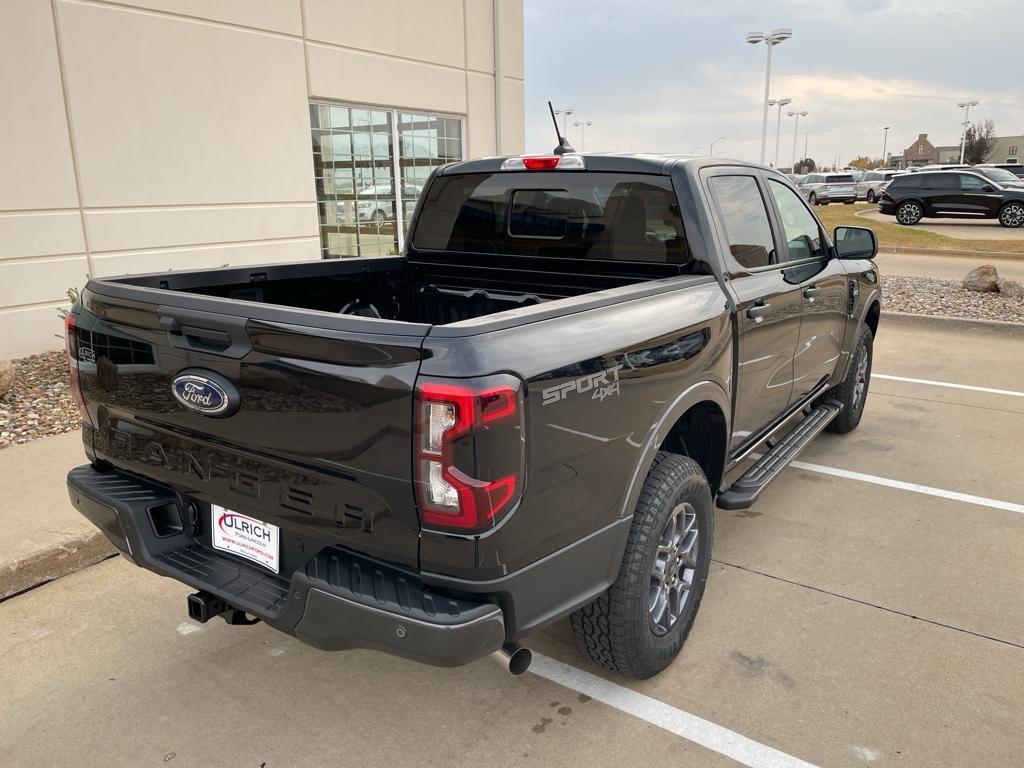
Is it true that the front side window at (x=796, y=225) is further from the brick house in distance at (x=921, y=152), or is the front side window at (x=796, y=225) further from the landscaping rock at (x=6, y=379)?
the brick house in distance at (x=921, y=152)

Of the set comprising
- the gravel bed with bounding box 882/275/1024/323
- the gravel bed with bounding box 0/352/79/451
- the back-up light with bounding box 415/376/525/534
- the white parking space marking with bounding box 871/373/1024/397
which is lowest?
the white parking space marking with bounding box 871/373/1024/397

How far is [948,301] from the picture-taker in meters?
11.3

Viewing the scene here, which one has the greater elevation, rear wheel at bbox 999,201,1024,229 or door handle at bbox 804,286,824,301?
door handle at bbox 804,286,824,301

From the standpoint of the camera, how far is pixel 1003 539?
412 cm

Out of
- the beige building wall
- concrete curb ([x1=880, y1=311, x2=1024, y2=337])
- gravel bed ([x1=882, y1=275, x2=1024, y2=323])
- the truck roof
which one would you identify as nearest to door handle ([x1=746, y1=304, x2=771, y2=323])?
the truck roof

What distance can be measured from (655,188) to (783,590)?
1.94 metres

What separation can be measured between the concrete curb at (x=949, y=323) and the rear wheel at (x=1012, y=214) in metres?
17.9

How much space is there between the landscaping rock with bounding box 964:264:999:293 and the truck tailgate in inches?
479

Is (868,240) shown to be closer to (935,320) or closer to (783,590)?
(783,590)

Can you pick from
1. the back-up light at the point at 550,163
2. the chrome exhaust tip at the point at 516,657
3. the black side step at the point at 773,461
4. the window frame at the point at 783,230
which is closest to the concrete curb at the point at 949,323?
the black side step at the point at 773,461

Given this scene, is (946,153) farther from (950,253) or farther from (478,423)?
(478,423)

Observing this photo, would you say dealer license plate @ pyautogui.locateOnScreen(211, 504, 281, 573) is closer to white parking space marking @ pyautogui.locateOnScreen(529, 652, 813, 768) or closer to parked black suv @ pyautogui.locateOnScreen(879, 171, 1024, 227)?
white parking space marking @ pyautogui.locateOnScreen(529, 652, 813, 768)

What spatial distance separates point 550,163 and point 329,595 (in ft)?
7.36

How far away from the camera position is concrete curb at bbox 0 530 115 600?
363 cm
